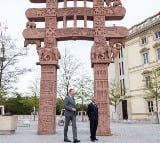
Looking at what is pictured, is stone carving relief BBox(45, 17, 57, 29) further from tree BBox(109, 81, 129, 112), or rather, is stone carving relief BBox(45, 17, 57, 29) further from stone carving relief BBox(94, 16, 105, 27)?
tree BBox(109, 81, 129, 112)

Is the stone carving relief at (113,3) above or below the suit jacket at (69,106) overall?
above

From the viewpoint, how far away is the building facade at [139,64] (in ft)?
125

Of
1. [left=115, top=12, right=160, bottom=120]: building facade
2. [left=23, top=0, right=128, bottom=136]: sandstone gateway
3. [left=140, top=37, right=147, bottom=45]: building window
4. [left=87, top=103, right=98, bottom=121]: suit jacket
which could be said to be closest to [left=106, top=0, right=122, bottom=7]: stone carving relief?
[left=23, top=0, right=128, bottom=136]: sandstone gateway

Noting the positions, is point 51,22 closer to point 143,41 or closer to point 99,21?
point 99,21

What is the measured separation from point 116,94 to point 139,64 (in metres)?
5.82

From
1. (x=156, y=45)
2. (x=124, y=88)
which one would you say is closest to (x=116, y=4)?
(x=156, y=45)

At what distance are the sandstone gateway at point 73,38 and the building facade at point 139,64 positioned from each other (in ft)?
80.8

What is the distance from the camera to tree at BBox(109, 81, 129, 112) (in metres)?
41.2

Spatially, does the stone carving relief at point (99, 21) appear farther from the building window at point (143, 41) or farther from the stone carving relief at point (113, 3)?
the building window at point (143, 41)

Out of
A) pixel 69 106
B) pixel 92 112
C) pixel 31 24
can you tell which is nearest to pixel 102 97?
pixel 92 112

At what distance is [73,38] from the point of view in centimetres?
1343

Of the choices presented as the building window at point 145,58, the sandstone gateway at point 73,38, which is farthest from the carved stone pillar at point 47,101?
the building window at point 145,58

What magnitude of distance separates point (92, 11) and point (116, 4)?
130 cm

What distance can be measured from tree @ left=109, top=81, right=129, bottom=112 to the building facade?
2.96ft
